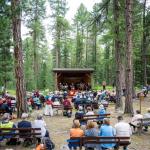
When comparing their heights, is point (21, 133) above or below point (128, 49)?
below

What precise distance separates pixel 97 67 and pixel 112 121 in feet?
154

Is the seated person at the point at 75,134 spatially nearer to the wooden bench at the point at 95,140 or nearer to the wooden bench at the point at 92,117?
the wooden bench at the point at 95,140

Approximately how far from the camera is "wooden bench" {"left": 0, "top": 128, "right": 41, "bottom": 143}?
42.4 ft

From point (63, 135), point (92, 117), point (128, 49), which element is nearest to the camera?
point (63, 135)

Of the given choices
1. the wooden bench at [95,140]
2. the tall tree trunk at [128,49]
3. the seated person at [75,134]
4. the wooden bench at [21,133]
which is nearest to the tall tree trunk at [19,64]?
the tall tree trunk at [128,49]

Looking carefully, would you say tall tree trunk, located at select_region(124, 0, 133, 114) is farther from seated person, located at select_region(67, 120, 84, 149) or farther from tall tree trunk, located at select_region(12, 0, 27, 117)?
seated person, located at select_region(67, 120, 84, 149)

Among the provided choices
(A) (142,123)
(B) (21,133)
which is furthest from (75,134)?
(A) (142,123)

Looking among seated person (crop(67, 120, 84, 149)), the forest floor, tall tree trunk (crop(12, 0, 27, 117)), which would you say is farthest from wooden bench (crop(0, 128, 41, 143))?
tall tree trunk (crop(12, 0, 27, 117))

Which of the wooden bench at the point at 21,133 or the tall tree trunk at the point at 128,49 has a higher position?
the tall tree trunk at the point at 128,49

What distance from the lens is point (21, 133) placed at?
13.1 metres

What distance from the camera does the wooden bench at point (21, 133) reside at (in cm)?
1294

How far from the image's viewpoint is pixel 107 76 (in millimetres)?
68062

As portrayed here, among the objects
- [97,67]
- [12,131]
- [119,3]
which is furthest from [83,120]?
[97,67]

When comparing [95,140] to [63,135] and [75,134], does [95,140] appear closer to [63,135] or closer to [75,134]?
[75,134]
